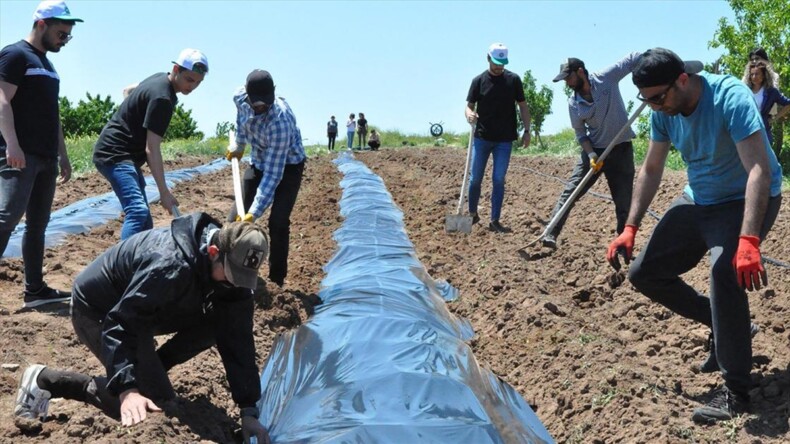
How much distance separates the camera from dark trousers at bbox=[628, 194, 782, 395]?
139 inches

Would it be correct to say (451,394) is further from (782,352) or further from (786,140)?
(786,140)

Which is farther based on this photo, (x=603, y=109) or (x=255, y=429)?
(x=603, y=109)

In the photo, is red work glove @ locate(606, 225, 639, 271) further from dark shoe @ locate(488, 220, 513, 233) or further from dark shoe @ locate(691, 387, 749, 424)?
dark shoe @ locate(488, 220, 513, 233)

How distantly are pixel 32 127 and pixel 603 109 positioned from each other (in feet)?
13.2

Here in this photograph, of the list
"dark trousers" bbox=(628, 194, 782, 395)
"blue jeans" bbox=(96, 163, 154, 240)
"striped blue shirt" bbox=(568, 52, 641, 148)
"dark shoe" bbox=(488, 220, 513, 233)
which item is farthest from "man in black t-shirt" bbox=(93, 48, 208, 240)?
"dark shoe" bbox=(488, 220, 513, 233)

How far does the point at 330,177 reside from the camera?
1586 centimetres

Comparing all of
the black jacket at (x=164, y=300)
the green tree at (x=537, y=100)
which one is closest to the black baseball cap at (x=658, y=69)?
the black jacket at (x=164, y=300)

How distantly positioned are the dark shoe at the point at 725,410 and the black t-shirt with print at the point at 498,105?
437 cm

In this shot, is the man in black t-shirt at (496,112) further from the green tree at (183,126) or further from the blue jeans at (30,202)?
the green tree at (183,126)

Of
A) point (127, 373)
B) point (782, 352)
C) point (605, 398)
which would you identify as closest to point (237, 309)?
point (127, 373)

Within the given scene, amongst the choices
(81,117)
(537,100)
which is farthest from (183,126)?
(537,100)

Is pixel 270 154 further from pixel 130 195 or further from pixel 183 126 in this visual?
pixel 183 126

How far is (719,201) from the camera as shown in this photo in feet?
12.1

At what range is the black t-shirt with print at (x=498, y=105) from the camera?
25.2 ft
